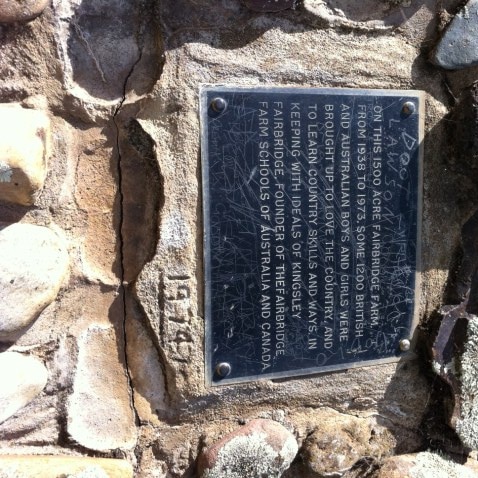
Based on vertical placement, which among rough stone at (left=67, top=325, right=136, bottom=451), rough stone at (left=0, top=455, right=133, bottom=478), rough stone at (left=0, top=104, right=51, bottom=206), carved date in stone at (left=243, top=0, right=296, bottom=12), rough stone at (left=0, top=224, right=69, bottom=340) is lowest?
rough stone at (left=0, top=455, right=133, bottom=478)

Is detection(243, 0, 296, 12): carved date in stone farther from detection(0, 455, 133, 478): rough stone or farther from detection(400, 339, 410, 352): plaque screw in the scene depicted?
detection(0, 455, 133, 478): rough stone

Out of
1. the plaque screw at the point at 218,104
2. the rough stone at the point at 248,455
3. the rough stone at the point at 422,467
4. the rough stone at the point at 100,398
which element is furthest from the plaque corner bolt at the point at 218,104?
the rough stone at the point at 422,467

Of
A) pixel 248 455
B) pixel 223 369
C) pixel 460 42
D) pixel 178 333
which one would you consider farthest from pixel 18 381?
pixel 460 42

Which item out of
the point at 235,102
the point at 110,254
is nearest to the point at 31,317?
the point at 110,254

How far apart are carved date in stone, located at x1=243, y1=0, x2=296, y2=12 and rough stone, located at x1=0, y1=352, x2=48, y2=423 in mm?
1354

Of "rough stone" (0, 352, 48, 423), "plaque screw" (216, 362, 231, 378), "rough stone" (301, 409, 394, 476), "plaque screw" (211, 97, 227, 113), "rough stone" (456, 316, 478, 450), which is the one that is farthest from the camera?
"rough stone" (456, 316, 478, 450)

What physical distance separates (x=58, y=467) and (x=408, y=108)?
171 cm

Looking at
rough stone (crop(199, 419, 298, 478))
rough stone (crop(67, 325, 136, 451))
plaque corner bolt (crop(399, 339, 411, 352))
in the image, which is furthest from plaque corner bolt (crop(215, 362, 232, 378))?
plaque corner bolt (crop(399, 339, 411, 352))

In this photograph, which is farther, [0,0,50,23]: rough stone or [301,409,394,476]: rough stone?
[301,409,394,476]: rough stone

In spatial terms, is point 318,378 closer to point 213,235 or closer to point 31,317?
point 213,235

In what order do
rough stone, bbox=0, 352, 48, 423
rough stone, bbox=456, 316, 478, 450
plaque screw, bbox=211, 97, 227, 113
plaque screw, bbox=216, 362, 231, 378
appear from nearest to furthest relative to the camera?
rough stone, bbox=0, 352, 48, 423 < plaque screw, bbox=211, 97, 227, 113 < plaque screw, bbox=216, 362, 231, 378 < rough stone, bbox=456, 316, 478, 450

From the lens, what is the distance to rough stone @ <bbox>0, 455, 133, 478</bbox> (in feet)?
5.49

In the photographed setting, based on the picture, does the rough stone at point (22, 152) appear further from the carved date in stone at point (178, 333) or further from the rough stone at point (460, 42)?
the rough stone at point (460, 42)

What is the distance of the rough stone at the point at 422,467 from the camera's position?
7.10 feet
